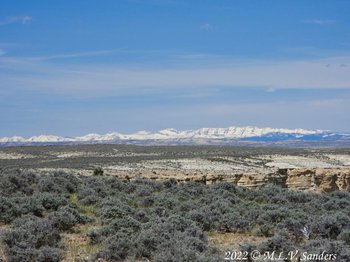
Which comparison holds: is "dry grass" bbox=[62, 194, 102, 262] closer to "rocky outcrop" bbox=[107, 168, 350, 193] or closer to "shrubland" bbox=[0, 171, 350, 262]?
"shrubland" bbox=[0, 171, 350, 262]

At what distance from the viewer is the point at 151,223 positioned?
13.3 meters

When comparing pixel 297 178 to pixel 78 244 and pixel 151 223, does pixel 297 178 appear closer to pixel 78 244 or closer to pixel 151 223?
pixel 151 223

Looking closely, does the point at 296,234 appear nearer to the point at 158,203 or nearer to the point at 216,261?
the point at 216,261

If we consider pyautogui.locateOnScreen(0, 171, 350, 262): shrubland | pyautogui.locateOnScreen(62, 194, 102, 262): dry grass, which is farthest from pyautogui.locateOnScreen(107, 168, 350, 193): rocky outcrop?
pyautogui.locateOnScreen(62, 194, 102, 262): dry grass

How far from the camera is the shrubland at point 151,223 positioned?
10.7 metres

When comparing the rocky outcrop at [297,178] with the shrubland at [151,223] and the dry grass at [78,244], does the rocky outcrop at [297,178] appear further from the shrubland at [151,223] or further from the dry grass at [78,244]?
the dry grass at [78,244]

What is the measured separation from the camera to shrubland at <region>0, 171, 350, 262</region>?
10.7 m

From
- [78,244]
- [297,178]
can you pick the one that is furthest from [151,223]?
[297,178]

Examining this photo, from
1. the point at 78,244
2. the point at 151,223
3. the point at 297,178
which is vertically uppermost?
the point at 151,223

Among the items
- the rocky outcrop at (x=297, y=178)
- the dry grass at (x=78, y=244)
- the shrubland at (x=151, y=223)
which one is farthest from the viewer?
the rocky outcrop at (x=297, y=178)

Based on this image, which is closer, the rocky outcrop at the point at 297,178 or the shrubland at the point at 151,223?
the shrubland at the point at 151,223

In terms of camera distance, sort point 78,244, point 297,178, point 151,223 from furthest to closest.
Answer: point 297,178
point 151,223
point 78,244

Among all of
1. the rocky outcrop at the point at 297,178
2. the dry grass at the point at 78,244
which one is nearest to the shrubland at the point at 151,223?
the dry grass at the point at 78,244

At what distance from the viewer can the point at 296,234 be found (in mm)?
13594
